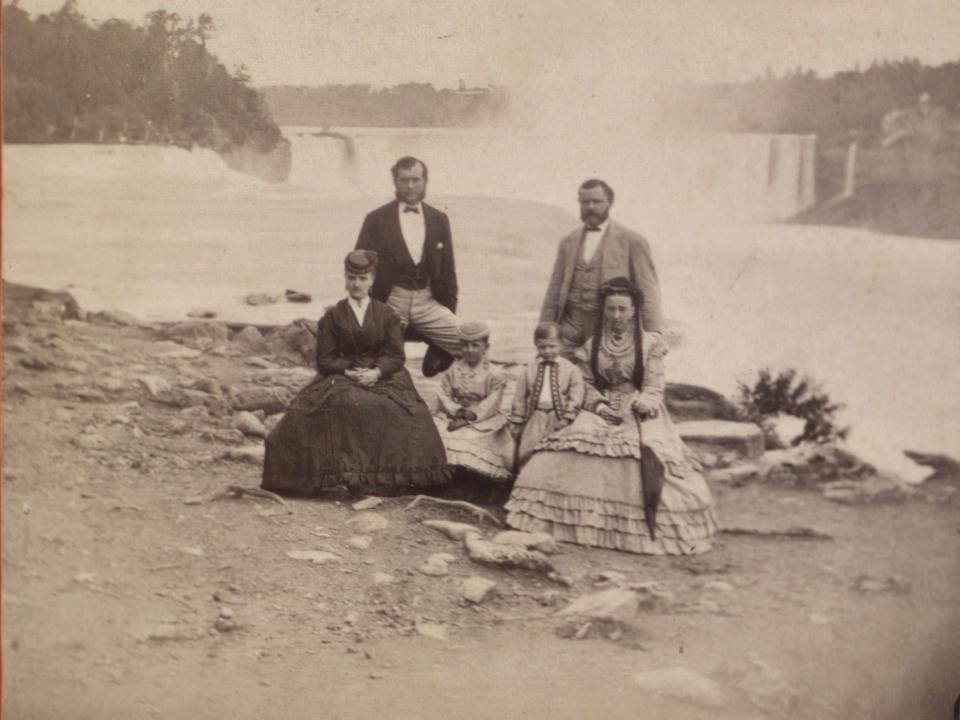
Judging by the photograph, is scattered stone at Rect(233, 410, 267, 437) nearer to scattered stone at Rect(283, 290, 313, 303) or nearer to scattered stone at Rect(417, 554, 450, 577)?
scattered stone at Rect(283, 290, 313, 303)

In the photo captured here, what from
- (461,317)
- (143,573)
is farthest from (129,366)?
(461,317)

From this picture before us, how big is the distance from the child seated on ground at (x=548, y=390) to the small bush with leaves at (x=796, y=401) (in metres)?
0.53

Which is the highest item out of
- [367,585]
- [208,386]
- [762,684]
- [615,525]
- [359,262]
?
[359,262]

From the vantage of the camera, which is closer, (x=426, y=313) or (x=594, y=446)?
(x=594, y=446)

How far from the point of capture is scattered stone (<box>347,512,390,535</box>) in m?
2.96

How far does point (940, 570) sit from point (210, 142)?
2671 millimetres

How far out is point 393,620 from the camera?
2.89 meters

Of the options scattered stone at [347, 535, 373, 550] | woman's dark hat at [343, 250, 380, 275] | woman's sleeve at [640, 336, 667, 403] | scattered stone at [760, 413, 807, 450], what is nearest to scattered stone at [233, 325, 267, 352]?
woman's dark hat at [343, 250, 380, 275]

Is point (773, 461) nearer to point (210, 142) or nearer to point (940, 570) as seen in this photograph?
point (940, 570)

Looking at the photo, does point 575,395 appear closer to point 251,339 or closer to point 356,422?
point 356,422

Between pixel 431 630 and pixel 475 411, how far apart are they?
0.69 metres

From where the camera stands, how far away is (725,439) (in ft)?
9.98

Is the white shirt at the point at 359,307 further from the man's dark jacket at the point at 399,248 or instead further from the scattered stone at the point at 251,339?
the scattered stone at the point at 251,339

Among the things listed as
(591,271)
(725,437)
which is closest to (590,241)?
(591,271)
